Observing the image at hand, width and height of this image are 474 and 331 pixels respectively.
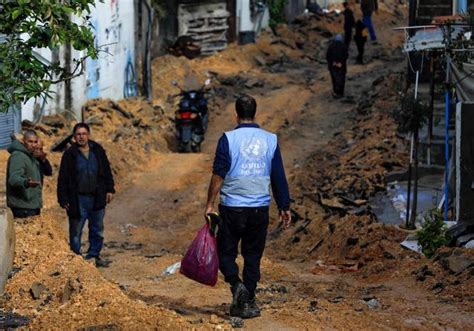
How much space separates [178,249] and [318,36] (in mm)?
20851

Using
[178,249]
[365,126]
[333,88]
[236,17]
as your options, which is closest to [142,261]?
[178,249]

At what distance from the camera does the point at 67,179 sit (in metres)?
11.3

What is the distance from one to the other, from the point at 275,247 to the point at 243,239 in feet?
20.3

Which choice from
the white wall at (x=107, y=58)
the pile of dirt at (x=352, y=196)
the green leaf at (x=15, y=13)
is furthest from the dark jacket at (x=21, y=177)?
the white wall at (x=107, y=58)

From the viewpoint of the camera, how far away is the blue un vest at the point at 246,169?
25.7 ft

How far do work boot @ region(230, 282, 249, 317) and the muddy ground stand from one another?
0.15m

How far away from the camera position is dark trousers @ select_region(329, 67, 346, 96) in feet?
81.9

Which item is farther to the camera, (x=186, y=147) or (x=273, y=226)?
(x=186, y=147)

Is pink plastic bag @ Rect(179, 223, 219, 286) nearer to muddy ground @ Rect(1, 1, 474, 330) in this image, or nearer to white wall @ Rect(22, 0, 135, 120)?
muddy ground @ Rect(1, 1, 474, 330)

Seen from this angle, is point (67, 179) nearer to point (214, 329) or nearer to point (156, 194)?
point (214, 329)

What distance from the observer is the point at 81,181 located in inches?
446

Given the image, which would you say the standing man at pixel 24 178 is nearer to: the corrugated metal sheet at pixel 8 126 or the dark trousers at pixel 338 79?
the corrugated metal sheet at pixel 8 126

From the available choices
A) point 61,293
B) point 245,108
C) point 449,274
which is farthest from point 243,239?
point 449,274

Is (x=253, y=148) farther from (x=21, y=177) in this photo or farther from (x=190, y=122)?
(x=190, y=122)
